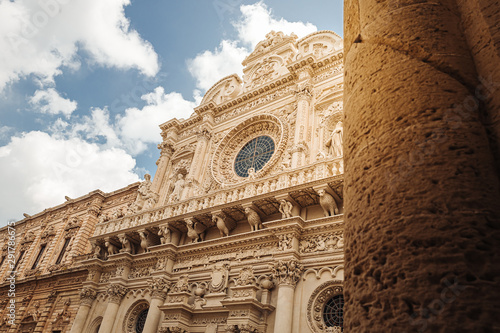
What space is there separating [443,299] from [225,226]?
32.6ft

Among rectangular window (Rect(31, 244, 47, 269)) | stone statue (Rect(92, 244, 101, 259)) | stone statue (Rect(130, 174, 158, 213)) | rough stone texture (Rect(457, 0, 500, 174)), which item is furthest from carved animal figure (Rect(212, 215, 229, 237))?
rectangular window (Rect(31, 244, 47, 269))

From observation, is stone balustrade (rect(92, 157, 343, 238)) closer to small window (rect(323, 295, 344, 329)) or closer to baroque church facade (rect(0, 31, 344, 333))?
baroque church facade (rect(0, 31, 344, 333))

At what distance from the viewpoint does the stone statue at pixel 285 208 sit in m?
9.81

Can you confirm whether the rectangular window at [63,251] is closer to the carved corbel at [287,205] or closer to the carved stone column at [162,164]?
the carved stone column at [162,164]

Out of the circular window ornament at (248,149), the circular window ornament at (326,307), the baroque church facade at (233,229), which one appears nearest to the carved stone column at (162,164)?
the baroque church facade at (233,229)

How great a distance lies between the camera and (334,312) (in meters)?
8.26

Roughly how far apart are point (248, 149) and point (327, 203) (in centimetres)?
665

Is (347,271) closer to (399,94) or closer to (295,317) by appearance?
(399,94)

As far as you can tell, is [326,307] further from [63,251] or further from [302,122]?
[63,251]

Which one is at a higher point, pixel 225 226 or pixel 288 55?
pixel 288 55

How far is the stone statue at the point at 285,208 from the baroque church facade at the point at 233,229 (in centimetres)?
4

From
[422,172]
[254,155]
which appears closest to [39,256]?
[254,155]

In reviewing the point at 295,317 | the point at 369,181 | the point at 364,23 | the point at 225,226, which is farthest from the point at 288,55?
the point at 369,181

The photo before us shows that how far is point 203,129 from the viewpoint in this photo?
54.0ft
